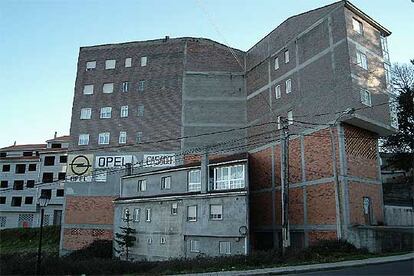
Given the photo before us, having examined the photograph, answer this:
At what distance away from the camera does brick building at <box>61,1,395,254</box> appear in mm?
28031

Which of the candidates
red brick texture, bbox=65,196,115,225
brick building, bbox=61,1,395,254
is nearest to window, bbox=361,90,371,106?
brick building, bbox=61,1,395,254

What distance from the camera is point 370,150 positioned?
29969mm

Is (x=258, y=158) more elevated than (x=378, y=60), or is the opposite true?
(x=378, y=60)

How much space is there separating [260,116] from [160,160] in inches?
448

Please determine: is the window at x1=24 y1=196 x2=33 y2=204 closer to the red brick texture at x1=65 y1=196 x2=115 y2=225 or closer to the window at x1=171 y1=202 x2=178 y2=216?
the red brick texture at x1=65 y1=196 x2=115 y2=225

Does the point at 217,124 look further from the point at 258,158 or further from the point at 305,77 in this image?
the point at 305,77

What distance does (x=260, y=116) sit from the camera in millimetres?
40031

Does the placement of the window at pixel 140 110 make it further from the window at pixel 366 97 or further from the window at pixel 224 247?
the window at pixel 366 97

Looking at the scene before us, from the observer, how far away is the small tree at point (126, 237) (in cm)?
3247

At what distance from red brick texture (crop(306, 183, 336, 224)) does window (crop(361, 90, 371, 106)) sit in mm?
6330

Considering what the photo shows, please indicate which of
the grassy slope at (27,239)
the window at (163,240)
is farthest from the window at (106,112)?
the window at (163,240)

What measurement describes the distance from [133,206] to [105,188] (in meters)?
9.66

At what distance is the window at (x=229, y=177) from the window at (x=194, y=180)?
50.0 inches

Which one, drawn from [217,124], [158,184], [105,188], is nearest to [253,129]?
[217,124]
